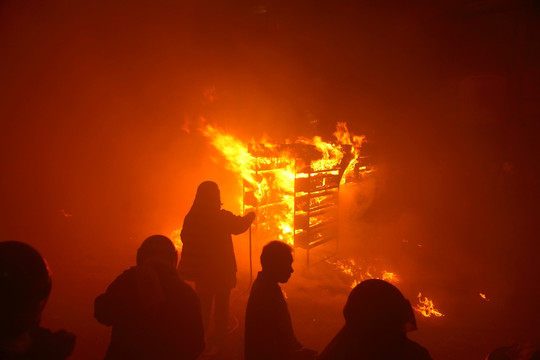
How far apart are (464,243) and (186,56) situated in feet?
33.5

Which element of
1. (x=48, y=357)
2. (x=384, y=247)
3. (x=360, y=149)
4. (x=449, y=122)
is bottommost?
(x=384, y=247)

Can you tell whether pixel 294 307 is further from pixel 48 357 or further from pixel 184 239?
pixel 48 357

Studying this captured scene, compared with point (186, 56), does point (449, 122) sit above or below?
below

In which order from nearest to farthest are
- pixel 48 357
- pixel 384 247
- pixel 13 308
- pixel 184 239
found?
pixel 13 308 → pixel 48 357 → pixel 184 239 → pixel 384 247

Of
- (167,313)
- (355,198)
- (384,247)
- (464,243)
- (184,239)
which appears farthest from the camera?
(355,198)

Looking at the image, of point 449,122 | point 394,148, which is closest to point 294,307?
point 394,148

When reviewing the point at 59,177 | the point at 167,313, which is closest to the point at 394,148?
the point at 167,313

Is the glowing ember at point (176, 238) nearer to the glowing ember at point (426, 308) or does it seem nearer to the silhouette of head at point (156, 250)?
the glowing ember at point (426, 308)

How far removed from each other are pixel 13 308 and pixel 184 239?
3196 mm

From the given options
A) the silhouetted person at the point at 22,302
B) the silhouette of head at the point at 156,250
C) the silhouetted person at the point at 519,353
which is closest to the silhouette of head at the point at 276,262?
the silhouette of head at the point at 156,250

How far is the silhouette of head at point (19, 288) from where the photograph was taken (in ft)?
5.76

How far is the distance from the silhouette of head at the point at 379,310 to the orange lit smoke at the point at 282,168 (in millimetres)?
6200

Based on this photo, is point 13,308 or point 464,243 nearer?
point 13,308

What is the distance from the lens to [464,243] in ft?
26.7
